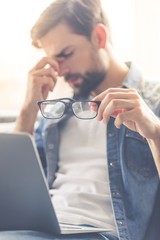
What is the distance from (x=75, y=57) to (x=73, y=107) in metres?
0.44

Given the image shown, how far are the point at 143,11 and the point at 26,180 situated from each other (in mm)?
1042

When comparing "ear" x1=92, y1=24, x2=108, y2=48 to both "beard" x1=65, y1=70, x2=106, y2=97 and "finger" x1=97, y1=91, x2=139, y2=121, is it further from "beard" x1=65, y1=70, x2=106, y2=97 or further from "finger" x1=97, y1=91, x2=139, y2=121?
"finger" x1=97, y1=91, x2=139, y2=121

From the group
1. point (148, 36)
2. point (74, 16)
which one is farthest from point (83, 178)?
point (148, 36)

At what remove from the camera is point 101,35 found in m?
1.04

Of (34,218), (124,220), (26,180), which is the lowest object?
(124,220)

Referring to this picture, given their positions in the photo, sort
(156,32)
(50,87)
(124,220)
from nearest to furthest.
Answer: (124,220), (50,87), (156,32)

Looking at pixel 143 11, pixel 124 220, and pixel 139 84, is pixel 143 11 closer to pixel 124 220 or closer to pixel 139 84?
pixel 139 84

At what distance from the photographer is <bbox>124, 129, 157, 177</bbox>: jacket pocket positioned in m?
0.84

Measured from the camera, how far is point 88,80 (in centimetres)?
108

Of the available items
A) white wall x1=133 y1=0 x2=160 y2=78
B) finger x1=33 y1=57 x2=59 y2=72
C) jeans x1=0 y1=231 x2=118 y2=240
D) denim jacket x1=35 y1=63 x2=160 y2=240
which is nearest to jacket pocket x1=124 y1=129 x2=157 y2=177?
denim jacket x1=35 y1=63 x2=160 y2=240

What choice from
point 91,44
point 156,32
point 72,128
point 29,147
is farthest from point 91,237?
point 156,32

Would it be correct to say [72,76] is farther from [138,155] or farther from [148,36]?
[148,36]

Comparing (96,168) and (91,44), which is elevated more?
(91,44)

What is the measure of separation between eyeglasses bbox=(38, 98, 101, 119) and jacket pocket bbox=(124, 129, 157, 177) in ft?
0.81
